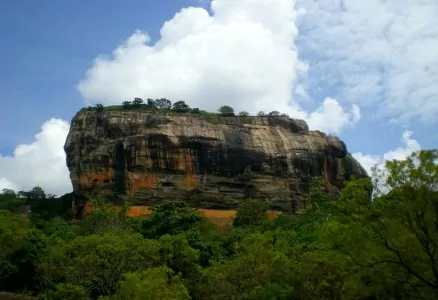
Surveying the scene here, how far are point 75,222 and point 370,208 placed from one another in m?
43.9

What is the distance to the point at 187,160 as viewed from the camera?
58281 mm

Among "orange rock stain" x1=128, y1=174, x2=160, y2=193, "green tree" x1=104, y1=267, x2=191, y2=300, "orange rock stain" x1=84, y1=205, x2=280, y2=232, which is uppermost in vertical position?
"orange rock stain" x1=128, y1=174, x2=160, y2=193

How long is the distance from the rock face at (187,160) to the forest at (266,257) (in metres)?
16.4

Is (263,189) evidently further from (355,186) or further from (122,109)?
(355,186)

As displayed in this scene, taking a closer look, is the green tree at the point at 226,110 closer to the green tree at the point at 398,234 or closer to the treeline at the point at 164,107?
the treeline at the point at 164,107

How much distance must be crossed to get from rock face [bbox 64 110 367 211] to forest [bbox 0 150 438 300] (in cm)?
1636

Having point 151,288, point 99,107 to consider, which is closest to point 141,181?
point 99,107

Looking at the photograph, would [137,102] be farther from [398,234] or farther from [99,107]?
[398,234]

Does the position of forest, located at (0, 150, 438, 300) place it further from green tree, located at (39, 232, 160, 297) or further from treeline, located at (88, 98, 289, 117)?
treeline, located at (88, 98, 289, 117)

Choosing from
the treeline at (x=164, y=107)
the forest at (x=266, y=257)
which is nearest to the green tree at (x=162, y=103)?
the treeline at (x=164, y=107)

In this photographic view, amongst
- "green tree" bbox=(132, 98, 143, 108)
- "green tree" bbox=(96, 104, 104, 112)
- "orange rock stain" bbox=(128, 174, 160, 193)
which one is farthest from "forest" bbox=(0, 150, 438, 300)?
"green tree" bbox=(132, 98, 143, 108)

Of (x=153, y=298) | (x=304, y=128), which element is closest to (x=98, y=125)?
(x=304, y=128)

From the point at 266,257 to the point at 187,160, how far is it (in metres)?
36.9

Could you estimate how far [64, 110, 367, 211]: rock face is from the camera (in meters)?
57.4
